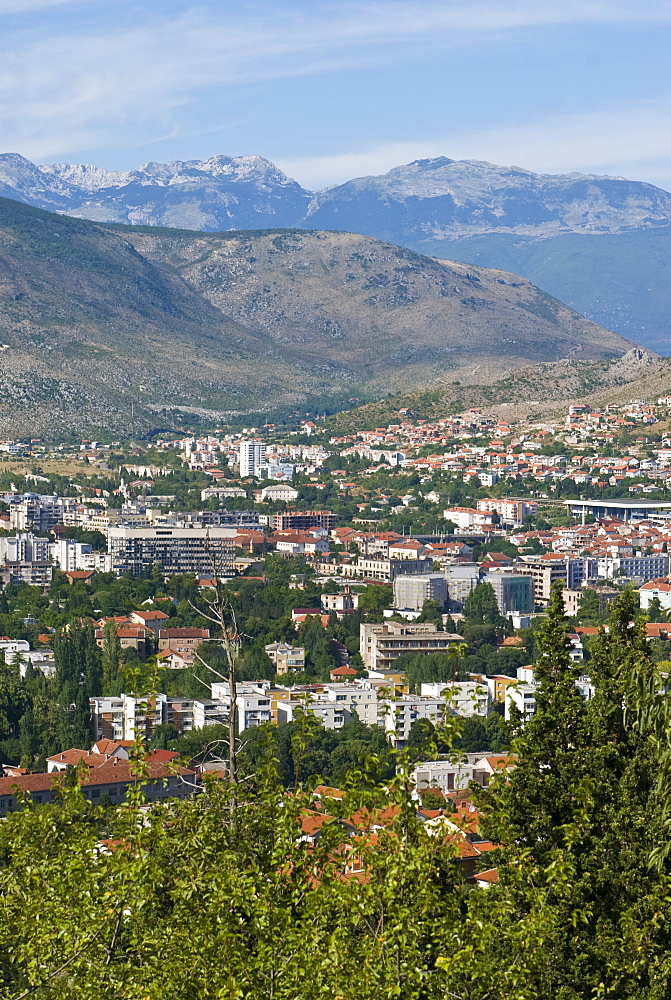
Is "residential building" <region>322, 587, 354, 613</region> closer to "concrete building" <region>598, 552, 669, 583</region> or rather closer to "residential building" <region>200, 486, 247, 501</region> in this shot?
"concrete building" <region>598, 552, 669, 583</region>

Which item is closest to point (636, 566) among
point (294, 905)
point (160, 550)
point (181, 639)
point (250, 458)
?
point (160, 550)

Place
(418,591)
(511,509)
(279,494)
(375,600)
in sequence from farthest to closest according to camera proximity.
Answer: (279,494)
(511,509)
(418,591)
(375,600)

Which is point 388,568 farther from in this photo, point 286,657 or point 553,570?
point 286,657

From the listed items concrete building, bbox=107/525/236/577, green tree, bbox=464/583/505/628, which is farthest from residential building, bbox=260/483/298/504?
green tree, bbox=464/583/505/628

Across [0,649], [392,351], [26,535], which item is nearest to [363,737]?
[0,649]

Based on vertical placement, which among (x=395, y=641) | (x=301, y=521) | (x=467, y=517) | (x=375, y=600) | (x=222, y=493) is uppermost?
(x=222, y=493)

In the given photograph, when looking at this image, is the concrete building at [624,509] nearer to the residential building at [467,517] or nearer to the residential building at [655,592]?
A: the residential building at [467,517]

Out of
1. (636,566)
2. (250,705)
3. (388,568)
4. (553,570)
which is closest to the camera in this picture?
(250,705)
